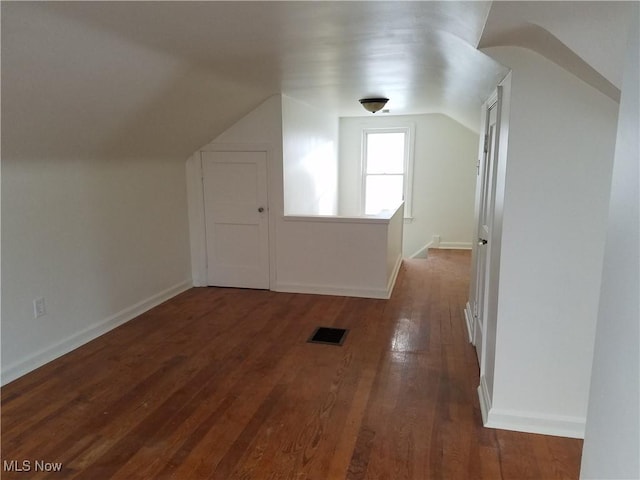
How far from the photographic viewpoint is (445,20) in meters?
1.93

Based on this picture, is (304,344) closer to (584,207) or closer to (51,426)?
(51,426)

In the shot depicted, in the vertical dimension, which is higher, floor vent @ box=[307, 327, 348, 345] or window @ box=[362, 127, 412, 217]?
window @ box=[362, 127, 412, 217]

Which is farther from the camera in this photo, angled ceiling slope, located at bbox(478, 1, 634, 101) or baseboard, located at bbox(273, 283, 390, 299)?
baseboard, located at bbox(273, 283, 390, 299)

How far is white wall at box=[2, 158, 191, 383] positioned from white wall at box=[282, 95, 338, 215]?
1217mm

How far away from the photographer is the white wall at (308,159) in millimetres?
4633

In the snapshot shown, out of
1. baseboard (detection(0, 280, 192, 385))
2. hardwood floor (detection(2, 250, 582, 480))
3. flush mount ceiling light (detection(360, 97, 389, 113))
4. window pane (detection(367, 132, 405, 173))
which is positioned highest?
flush mount ceiling light (detection(360, 97, 389, 113))

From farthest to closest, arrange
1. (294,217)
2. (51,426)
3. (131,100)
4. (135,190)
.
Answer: (294,217) < (135,190) < (131,100) < (51,426)

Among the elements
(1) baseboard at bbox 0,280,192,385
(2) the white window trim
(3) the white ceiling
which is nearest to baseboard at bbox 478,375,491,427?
A: (3) the white ceiling

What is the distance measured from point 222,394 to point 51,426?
0.92 m

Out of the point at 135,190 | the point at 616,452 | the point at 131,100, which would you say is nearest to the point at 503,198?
the point at 616,452

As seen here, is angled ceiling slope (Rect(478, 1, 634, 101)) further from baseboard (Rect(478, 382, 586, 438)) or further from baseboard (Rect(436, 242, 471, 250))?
baseboard (Rect(436, 242, 471, 250))

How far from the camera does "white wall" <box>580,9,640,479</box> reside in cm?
75

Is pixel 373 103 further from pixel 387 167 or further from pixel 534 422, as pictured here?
pixel 534 422

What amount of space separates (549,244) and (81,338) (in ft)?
11.0
